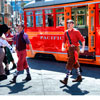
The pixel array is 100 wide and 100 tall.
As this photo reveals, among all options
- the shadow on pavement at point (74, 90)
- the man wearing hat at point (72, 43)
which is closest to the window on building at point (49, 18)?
the man wearing hat at point (72, 43)

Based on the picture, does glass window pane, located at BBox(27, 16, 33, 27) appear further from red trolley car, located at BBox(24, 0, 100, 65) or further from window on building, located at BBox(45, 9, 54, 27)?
window on building, located at BBox(45, 9, 54, 27)

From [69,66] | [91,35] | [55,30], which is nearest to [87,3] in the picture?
[91,35]

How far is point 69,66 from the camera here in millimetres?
7348

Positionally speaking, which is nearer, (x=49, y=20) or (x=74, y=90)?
(x=74, y=90)

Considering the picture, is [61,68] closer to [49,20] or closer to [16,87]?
[49,20]

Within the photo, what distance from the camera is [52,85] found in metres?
7.21

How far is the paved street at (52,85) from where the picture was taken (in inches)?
257

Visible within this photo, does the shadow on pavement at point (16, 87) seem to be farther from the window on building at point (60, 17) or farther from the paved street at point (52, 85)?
the window on building at point (60, 17)

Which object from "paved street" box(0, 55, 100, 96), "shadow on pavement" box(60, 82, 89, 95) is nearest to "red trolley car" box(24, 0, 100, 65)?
"paved street" box(0, 55, 100, 96)

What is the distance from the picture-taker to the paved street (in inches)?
257

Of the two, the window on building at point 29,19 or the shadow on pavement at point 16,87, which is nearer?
the shadow on pavement at point 16,87

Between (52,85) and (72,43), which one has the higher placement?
(72,43)

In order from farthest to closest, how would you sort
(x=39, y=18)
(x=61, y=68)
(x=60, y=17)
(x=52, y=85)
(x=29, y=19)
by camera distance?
(x=29, y=19) < (x=39, y=18) < (x=60, y=17) < (x=61, y=68) < (x=52, y=85)

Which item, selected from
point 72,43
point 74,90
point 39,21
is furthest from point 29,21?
point 74,90
